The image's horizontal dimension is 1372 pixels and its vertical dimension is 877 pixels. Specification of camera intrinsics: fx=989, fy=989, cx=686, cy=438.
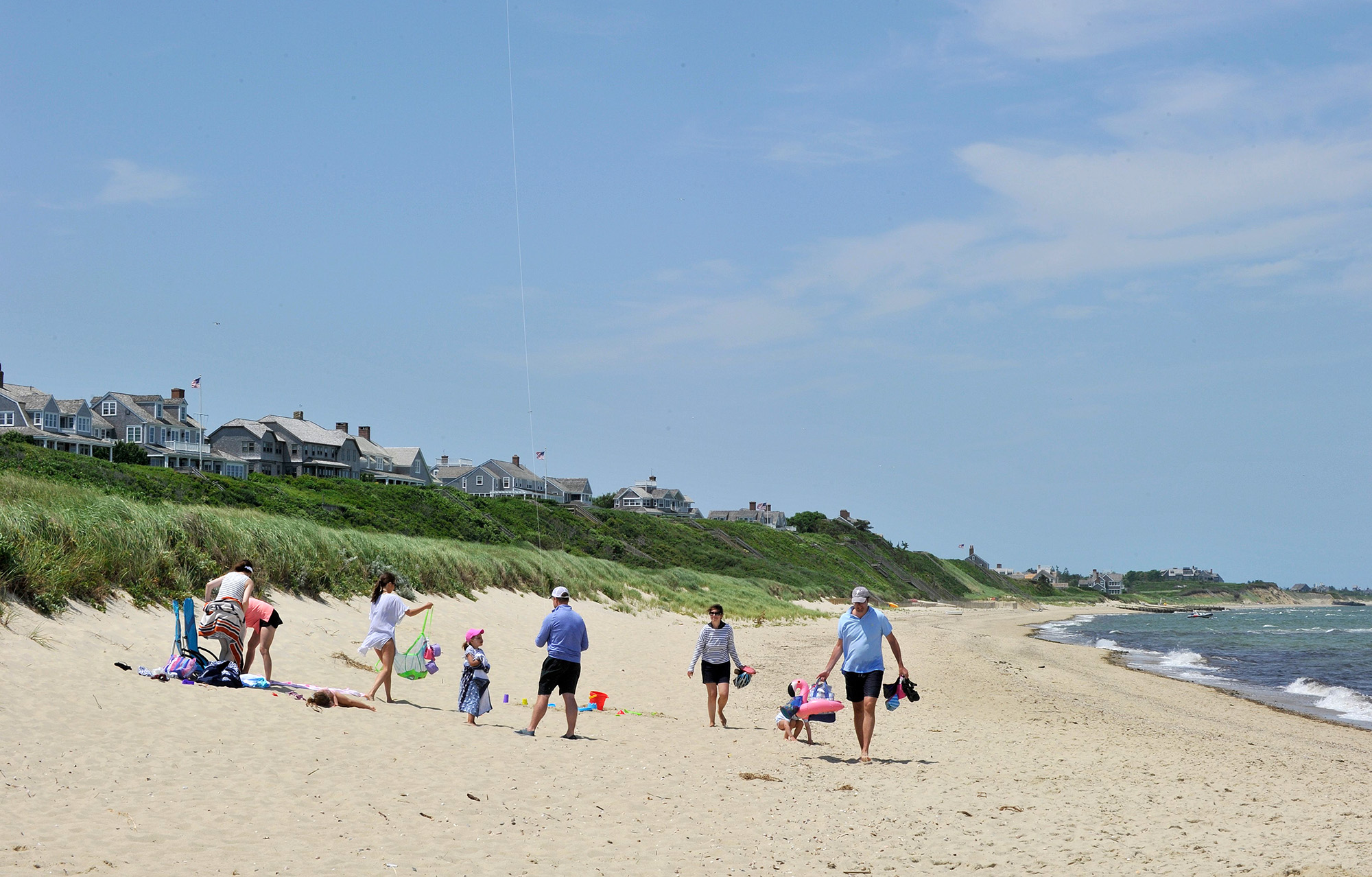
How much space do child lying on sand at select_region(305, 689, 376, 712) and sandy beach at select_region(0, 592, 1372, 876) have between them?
0.93 ft

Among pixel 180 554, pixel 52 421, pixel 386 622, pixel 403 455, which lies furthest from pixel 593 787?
pixel 403 455

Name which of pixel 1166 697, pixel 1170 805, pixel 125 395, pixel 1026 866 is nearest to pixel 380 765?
pixel 1026 866

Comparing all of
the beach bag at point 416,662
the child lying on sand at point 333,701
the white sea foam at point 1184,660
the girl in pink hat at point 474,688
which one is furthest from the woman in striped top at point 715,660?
the white sea foam at point 1184,660

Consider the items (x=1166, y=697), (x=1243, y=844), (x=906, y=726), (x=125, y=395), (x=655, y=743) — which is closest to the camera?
(x=1243, y=844)

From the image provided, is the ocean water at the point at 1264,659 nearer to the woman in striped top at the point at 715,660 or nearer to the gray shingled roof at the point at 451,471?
the woman in striped top at the point at 715,660

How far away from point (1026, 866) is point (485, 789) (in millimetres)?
4153

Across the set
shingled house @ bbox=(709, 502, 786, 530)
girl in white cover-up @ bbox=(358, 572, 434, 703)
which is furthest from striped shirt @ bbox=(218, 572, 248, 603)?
shingled house @ bbox=(709, 502, 786, 530)

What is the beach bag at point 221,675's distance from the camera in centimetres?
1032

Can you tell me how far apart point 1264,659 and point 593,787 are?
32.3m

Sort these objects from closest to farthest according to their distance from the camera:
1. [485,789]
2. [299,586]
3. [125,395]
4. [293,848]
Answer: [293,848] < [485,789] < [299,586] < [125,395]

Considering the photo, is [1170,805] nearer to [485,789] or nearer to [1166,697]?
[485,789]

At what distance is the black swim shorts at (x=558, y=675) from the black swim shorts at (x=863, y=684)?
292 cm

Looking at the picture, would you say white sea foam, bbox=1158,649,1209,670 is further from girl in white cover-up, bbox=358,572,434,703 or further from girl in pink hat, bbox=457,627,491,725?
girl in white cover-up, bbox=358,572,434,703

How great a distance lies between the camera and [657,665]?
63.5 ft
